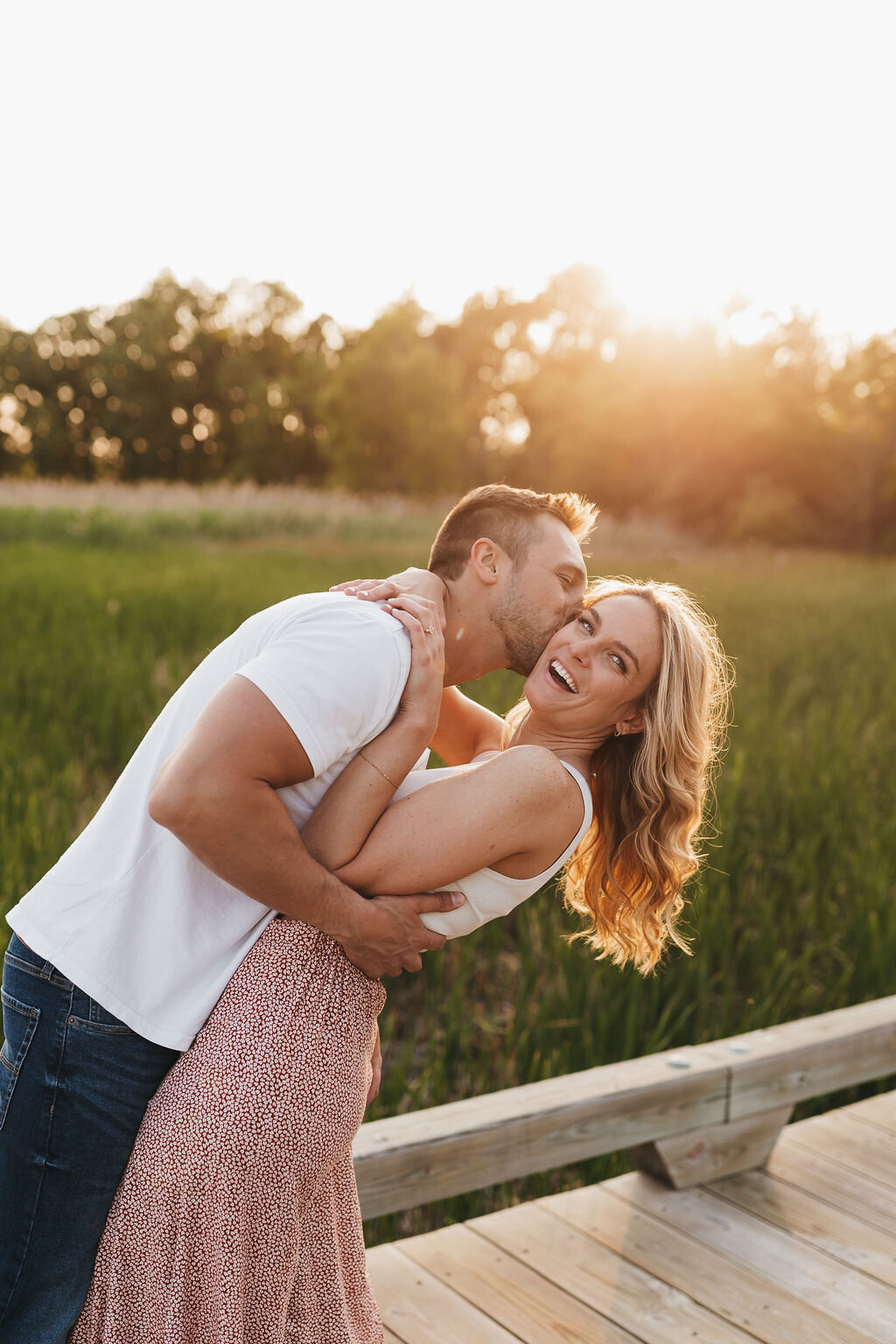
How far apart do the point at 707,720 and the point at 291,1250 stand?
3.79ft

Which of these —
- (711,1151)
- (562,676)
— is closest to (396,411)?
(711,1151)

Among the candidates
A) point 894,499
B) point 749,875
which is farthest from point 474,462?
point 749,875

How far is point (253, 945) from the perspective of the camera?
5.47ft

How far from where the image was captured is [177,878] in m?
1.61

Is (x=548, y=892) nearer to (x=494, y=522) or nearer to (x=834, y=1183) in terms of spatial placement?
(x=834, y=1183)

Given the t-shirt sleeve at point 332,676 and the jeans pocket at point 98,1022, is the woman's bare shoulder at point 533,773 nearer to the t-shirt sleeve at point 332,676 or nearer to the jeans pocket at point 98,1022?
the t-shirt sleeve at point 332,676

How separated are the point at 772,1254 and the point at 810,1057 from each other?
1.67 ft

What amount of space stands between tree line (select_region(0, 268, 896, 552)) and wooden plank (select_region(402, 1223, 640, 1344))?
3195 centimetres

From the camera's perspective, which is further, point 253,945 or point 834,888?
point 834,888

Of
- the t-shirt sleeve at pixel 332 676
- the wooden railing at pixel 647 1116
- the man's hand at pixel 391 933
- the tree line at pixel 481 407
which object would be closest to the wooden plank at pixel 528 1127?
the wooden railing at pixel 647 1116

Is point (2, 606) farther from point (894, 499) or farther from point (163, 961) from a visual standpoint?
point (894, 499)

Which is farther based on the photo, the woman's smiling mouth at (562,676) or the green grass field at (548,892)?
the green grass field at (548,892)

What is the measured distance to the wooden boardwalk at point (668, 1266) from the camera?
224 cm

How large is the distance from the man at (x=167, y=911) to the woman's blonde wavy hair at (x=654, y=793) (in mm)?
494
